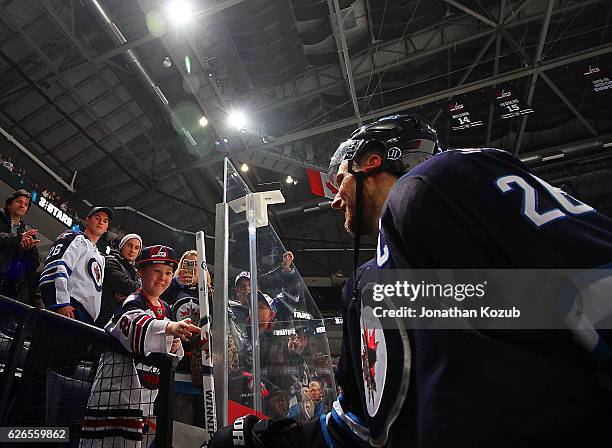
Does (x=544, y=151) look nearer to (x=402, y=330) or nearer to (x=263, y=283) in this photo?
(x=263, y=283)

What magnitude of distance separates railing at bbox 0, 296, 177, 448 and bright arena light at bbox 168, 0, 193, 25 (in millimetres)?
6536

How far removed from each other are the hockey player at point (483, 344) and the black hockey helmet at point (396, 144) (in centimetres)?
51

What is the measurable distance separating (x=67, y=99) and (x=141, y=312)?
944 centimetres

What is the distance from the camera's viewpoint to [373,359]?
84 cm

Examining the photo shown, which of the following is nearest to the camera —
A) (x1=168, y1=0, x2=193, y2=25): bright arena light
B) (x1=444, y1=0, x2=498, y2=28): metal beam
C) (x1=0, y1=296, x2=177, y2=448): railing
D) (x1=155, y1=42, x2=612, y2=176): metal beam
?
(x1=0, y1=296, x2=177, y2=448): railing

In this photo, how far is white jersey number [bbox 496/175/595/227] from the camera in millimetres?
620

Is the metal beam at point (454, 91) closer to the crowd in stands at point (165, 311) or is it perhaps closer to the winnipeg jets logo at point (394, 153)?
the crowd in stands at point (165, 311)

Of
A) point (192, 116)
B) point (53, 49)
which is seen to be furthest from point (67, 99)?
point (192, 116)

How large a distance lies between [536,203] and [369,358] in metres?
0.46

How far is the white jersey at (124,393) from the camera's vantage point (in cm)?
189

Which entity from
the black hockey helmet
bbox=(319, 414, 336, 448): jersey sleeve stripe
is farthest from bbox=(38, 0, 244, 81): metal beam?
bbox=(319, 414, 336, 448): jersey sleeve stripe

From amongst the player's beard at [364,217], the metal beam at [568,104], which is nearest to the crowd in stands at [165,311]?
the player's beard at [364,217]

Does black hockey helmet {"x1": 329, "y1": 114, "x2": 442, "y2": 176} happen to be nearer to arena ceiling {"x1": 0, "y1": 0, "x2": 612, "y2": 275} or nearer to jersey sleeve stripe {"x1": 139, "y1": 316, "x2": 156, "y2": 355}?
jersey sleeve stripe {"x1": 139, "y1": 316, "x2": 156, "y2": 355}

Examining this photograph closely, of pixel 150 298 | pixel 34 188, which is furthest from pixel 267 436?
pixel 34 188
